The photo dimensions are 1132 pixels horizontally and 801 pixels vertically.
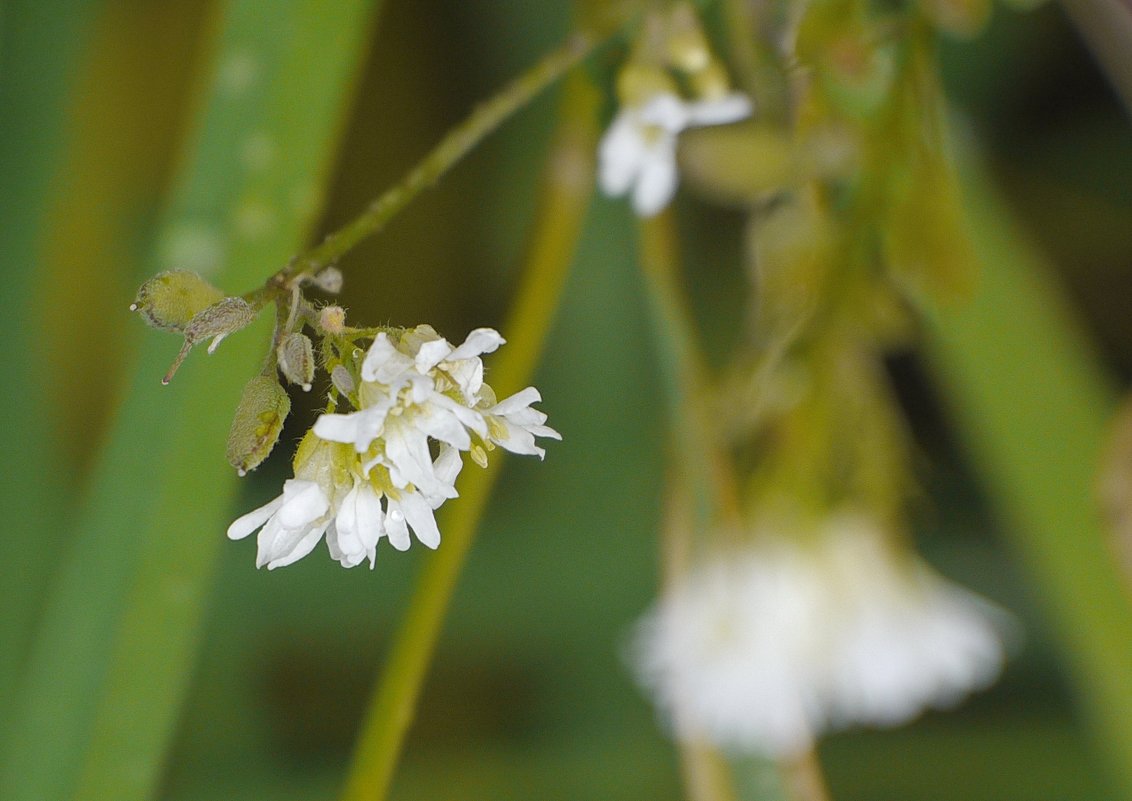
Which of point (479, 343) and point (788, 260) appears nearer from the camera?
point (479, 343)

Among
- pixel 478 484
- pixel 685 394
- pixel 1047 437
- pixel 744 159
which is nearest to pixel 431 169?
pixel 478 484

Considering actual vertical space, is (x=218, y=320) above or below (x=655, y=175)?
below

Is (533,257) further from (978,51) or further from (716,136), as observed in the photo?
(978,51)

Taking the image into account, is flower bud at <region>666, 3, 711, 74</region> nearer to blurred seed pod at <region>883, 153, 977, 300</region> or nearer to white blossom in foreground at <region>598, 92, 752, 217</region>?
white blossom in foreground at <region>598, 92, 752, 217</region>

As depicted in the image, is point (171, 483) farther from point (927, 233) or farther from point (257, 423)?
point (927, 233)

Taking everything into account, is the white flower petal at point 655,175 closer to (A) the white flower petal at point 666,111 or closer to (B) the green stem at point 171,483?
(A) the white flower petal at point 666,111

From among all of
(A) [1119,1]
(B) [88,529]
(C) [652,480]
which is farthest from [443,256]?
(A) [1119,1]
